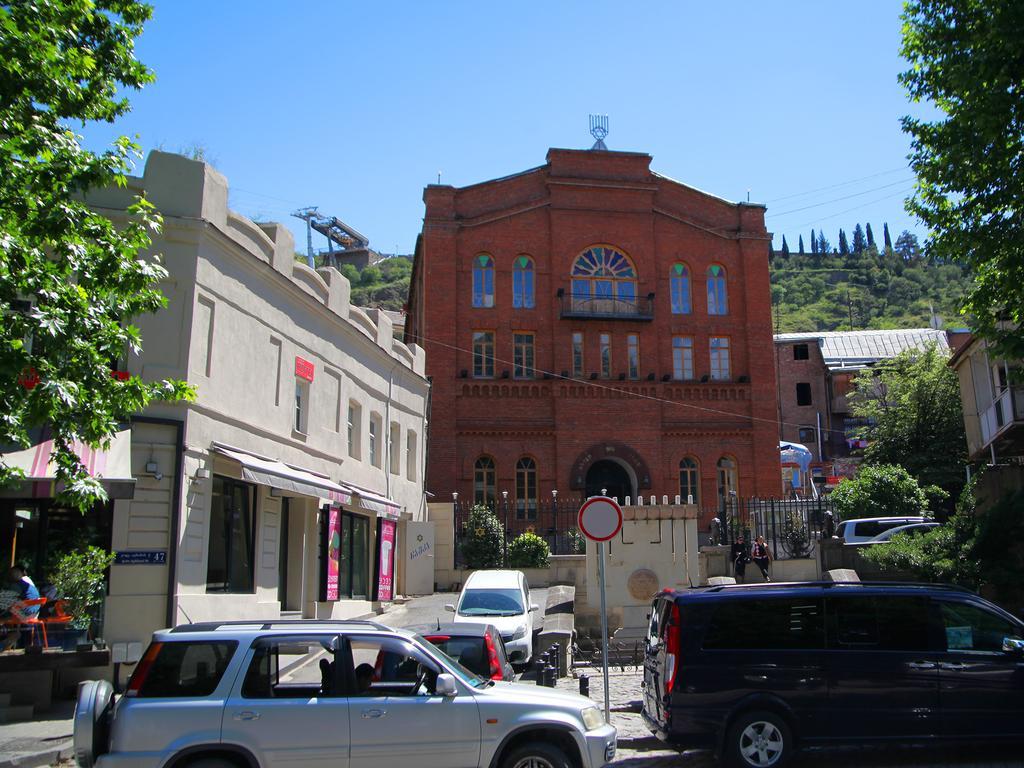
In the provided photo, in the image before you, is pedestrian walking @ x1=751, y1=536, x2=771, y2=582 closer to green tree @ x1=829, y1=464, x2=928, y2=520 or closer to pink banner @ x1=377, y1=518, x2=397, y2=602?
green tree @ x1=829, y1=464, x2=928, y2=520

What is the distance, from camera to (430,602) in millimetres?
25469

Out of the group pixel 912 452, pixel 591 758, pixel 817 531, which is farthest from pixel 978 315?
pixel 912 452

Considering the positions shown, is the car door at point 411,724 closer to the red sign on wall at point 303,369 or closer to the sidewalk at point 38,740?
the sidewalk at point 38,740

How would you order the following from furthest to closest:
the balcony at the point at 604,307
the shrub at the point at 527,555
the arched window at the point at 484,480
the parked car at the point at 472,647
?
the balcony at the point at 604,307 < the arched window at the point at 484,480 < the shrub at the point at 527,555 < the parked car at the point at 472,647

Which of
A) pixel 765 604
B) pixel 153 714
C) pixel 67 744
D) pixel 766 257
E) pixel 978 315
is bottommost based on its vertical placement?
pixel 67 744

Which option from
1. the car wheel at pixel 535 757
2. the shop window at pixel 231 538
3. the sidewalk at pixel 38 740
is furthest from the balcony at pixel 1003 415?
the sidewalk at pixel 38 740

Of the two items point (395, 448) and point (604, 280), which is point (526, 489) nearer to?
point (604, 280)

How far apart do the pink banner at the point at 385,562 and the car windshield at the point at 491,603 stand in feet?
22.5

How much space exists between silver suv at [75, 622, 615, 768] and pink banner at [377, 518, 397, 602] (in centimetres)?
1699

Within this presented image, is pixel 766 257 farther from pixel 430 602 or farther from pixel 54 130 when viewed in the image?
pixel 54 130

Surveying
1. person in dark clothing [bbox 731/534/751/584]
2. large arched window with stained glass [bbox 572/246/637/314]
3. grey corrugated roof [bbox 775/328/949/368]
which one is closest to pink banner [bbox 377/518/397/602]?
person in dark clothing [bbox 731/534/751/584]

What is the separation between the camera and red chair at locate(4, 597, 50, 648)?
475 inches

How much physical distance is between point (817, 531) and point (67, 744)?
2159 centimetres

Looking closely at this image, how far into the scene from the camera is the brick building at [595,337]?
3816 centimetres
